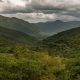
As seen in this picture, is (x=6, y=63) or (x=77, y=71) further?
(x=6, y=63)

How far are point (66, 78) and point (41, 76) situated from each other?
Result: 12.6 meters

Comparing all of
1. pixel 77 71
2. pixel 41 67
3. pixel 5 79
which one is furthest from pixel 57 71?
pixel 5 79

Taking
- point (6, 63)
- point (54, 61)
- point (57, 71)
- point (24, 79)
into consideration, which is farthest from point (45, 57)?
point (24, 79)

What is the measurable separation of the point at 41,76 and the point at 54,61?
39851 millimetres

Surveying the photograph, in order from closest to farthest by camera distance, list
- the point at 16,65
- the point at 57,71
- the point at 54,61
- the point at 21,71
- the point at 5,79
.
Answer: the point at 5,79, the point at 21,71, the point at 16,65, the point at 57,71, the point at 54,61

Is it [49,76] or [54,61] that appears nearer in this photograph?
[49,76]

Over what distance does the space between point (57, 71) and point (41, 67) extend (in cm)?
1029

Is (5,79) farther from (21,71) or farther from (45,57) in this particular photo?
(45,57)

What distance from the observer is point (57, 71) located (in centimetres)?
14325

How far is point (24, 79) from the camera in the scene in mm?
121312

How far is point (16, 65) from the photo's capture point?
13300 cm

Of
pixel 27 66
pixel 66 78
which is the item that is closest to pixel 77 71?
pixel 66 78

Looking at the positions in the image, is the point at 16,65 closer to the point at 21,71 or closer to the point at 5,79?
the point at 21,71

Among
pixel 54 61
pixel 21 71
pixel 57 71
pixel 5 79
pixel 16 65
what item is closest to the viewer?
pixel 5 79
